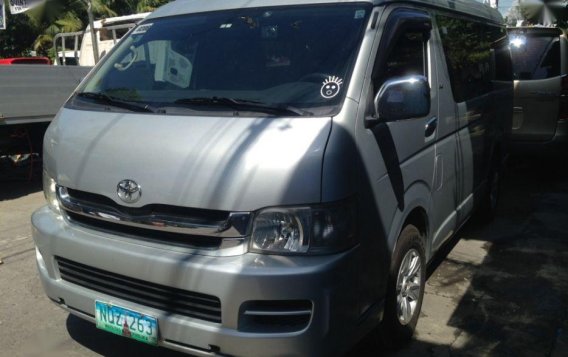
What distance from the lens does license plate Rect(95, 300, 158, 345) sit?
8.61 ft

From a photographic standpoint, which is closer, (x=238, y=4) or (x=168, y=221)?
(x=168, y=221)

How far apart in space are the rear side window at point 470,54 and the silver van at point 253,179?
344 millimetres

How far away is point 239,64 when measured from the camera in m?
3.16

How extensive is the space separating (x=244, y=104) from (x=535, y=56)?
592 centimetres

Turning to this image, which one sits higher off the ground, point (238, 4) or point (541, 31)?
point (238, 4)

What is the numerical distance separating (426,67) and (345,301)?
1809mm

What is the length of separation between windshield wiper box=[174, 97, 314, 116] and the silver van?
0.01m

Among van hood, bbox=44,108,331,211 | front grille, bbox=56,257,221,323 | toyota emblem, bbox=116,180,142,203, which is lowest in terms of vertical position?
front grille, bbox=56,257,221,323

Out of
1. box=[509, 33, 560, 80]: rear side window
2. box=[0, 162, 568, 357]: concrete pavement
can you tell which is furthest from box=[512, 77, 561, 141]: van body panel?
box=[0, 162, 568, 357]: concrete pavement

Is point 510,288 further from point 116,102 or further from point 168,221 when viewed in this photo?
point 116,102

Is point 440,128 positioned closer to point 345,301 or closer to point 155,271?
point 345,301

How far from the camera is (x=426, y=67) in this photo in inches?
142

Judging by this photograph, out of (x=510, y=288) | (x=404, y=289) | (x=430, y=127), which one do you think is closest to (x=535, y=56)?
(x=510, y=288)

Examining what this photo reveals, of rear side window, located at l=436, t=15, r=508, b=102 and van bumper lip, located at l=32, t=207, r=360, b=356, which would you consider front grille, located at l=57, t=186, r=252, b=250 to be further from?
rear side window, located at l=436, t=15, r=508, b=102
